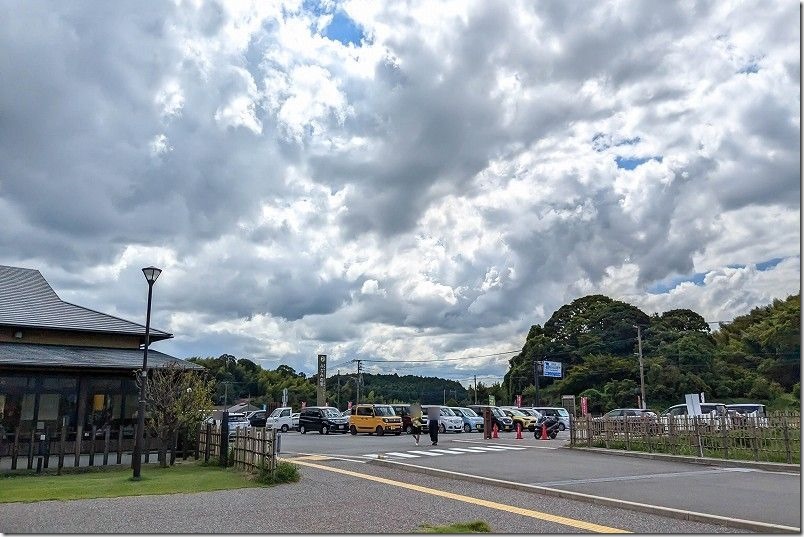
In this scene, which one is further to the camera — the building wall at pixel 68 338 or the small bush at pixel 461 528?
the building wall at pixel 68 338

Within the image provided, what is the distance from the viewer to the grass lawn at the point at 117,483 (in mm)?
13055

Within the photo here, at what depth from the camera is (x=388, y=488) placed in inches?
539

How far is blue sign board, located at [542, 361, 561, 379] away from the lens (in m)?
59.2

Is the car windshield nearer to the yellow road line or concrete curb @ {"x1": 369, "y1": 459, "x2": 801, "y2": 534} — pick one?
concrete curb @ {"x1": 369, "y1": 459, "x2": 801, "y2": 534}

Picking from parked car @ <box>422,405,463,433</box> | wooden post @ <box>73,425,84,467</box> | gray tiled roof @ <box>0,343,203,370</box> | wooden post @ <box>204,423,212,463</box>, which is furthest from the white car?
wooden post @ <box>73,425,84,467</box>

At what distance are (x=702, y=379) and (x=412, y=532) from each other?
52032mm

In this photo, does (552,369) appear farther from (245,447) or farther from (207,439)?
(245,447)

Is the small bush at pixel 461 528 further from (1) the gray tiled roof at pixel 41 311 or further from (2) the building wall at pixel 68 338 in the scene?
(2) the building wall at pixel 68 338

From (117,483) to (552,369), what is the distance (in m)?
49.3

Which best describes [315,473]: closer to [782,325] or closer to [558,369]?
[558,369]

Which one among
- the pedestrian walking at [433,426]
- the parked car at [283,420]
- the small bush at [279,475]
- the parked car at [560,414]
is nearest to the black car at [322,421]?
the parked car at [283,420]

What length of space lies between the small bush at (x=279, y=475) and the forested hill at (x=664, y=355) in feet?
140

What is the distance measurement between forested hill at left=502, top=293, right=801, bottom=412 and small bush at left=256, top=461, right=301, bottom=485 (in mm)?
42589

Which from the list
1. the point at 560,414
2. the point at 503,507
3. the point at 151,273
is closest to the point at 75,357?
the point at 151,273
